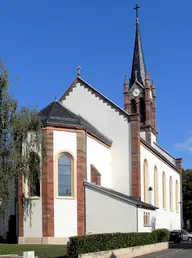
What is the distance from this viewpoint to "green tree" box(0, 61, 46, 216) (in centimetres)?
2661

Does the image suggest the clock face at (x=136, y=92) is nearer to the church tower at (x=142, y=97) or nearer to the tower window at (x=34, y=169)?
the church tower at (x=142, y=97)

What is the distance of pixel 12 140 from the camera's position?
27203 millimetres

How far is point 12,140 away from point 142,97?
4248 cm

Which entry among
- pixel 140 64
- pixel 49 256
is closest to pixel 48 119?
pixel 49 256


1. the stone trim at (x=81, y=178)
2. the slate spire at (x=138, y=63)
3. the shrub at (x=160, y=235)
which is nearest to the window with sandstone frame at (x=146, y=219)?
the shrub at (x=160, y=235)

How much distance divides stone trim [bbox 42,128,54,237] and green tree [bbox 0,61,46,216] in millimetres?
2814

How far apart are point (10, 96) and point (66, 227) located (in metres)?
11.0

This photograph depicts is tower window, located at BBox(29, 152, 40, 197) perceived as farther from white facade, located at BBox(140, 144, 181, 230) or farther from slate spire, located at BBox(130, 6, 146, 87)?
slate spire, located at BBox(130, 6, 146, 87)

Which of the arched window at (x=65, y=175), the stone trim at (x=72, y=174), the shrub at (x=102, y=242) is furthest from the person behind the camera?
the arched window at (x=65, y=175)

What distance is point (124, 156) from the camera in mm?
40719

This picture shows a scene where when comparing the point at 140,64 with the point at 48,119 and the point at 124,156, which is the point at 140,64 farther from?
the point at 48,119

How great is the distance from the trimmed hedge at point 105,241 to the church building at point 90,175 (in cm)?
373

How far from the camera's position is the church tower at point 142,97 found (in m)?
64.8

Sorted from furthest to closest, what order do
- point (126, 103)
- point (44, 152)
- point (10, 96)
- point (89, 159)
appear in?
point (126, 103) → point (89, 159) → point (44, 152) → point (10, 96)
